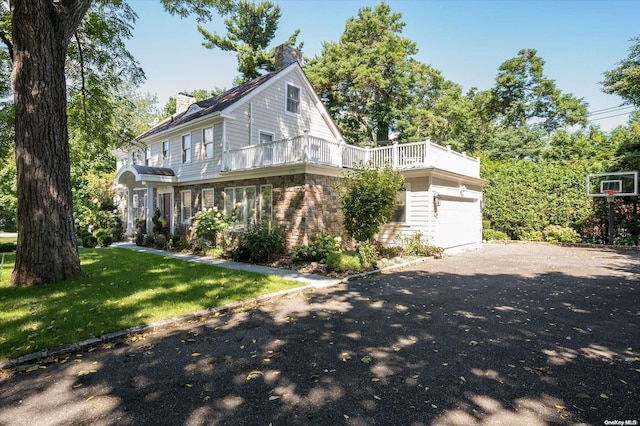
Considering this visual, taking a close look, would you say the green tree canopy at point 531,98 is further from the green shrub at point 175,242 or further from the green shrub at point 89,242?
the green shrub at point 89,242

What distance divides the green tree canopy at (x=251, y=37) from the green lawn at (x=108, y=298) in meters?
22.5

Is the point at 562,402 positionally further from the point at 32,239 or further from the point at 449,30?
the point at 449,30

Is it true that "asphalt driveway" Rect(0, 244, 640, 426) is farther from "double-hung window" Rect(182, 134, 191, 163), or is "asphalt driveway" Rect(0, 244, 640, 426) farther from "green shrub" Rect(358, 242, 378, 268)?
"double-hung window" Rect(182, 134, 191, 163)

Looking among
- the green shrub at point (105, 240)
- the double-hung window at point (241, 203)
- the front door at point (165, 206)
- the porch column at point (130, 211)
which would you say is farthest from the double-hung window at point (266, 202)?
the porch column at point (130, 211)

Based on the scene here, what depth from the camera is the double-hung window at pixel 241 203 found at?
13.2 metres

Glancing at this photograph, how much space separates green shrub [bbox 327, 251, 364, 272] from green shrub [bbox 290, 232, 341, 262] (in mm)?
894

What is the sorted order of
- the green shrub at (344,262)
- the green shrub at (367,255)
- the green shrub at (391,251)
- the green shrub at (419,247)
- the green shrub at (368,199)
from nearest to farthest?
the green shrub at (344,262) → the green shrub at (368,199) → the green shrub at (367,255) → the green shrub at (391,251) → the green shrub at (419,247)

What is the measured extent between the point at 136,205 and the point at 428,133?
71.7 ft

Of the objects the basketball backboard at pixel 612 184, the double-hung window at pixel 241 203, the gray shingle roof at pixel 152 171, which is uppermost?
the gray shingle roof at pixel 152 171

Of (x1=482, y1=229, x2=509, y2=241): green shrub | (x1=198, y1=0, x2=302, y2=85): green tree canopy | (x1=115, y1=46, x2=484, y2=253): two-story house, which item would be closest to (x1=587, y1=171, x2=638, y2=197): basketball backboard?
(x1=482, y1=229, x2=509, y2=241): green shrub

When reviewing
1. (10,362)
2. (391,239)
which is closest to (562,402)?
(10,362)

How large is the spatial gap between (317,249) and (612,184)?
14.1 metres

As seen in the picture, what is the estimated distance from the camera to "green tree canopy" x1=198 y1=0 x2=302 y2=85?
2723cm

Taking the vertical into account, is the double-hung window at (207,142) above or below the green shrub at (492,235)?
above
